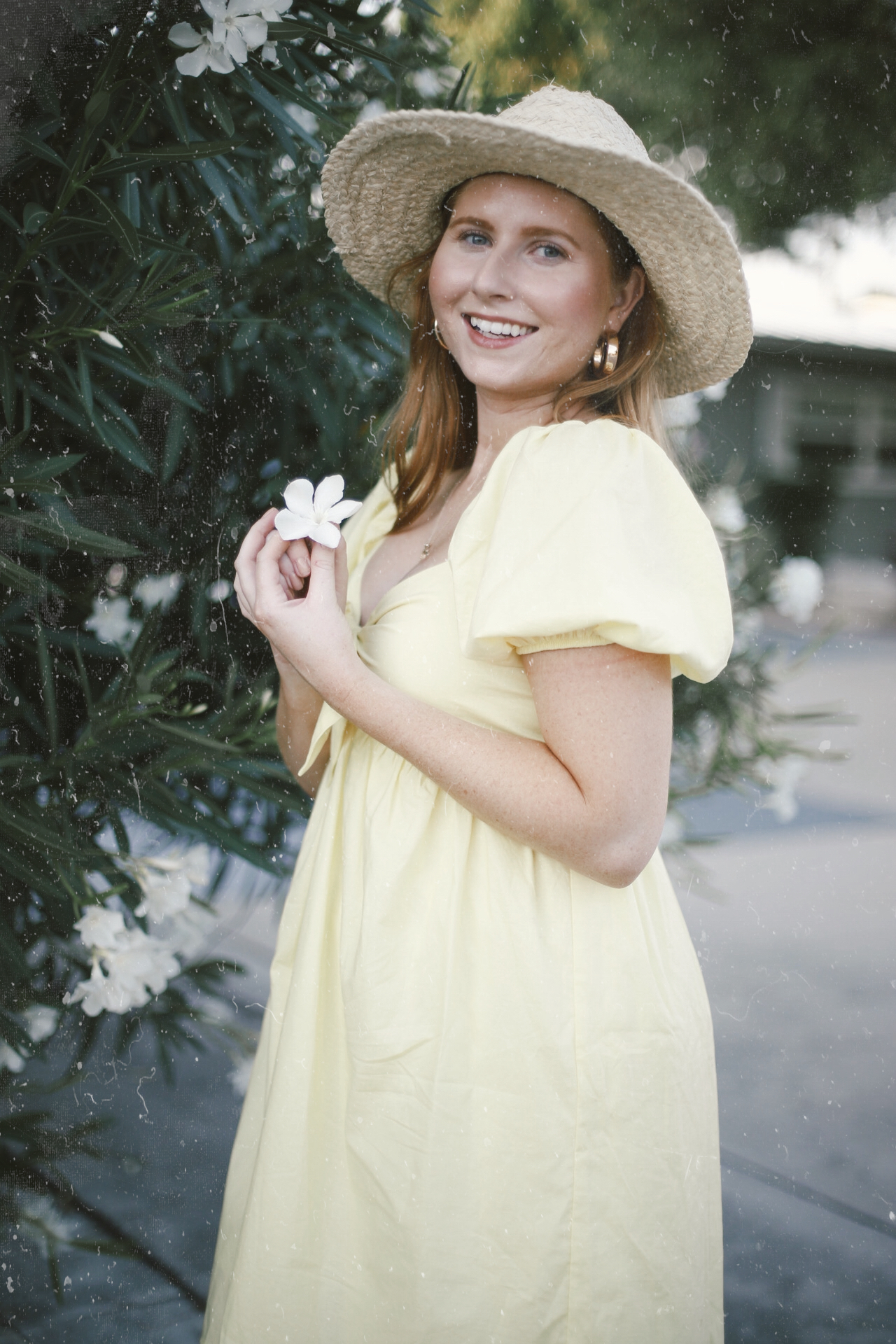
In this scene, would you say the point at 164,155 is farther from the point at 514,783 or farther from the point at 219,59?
the point at 514,783

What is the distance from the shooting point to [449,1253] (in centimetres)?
68

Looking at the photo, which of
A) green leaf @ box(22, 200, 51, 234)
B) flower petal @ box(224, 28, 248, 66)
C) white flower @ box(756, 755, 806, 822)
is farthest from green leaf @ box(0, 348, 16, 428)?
white flower @ box(756, 755, 806, 822)

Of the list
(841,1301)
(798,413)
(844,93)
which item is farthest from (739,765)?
(844,93)

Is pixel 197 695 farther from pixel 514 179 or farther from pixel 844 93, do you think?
pixel 844 93

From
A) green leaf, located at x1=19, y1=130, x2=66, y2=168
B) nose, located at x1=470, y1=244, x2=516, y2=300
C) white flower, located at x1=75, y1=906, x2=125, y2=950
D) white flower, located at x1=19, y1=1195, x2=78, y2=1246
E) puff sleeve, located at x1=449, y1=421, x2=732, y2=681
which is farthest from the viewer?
white flower, located at x1=19, y1=1195, x2=78, y2=1246

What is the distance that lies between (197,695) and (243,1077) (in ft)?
2.13

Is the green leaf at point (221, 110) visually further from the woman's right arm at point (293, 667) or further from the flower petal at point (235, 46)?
the woman's right arm at point (293, 667)

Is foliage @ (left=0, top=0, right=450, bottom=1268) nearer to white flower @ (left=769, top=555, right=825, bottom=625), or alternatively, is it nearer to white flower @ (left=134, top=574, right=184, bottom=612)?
white flower @ (left=134, top=574, right=184, bottom=612)

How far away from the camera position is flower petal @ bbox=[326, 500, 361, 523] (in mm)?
682

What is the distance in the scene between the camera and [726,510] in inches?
54.1

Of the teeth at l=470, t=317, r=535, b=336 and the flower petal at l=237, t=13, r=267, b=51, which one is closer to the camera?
the teeth at l=470, t=317, r=535, b=336

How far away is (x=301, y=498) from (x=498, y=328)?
20 centimetres

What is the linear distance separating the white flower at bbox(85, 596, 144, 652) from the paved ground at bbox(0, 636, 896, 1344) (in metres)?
0.56

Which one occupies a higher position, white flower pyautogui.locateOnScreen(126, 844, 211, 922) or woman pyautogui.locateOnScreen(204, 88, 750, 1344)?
woman pyautogui.locateOnScreen(204, 88, 750, 1344)
